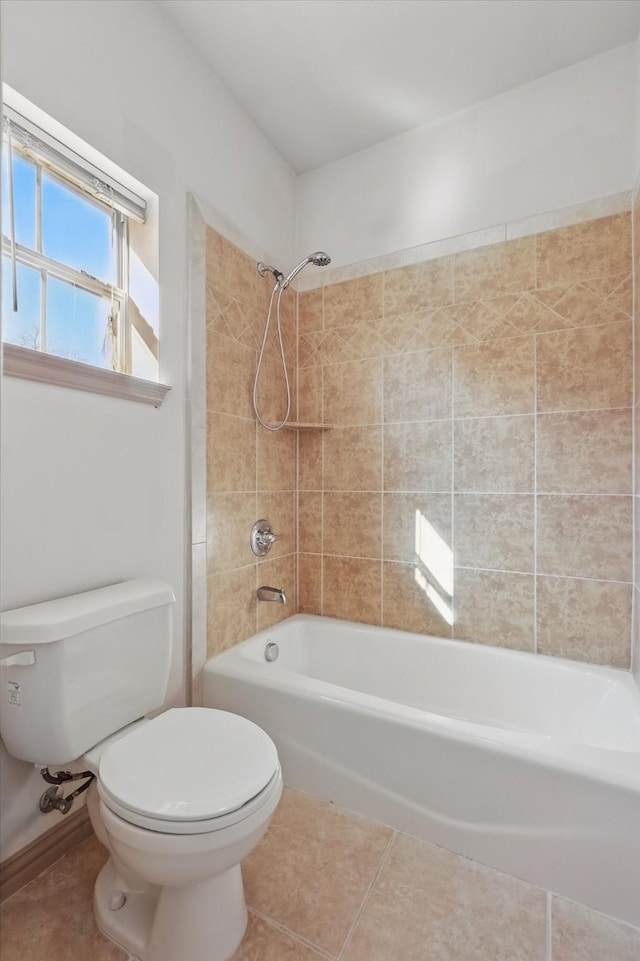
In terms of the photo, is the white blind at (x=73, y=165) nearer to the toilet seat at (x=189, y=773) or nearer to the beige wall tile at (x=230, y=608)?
the beige wall tile at (x=230, y=608)

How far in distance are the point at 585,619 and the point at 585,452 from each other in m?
0.64

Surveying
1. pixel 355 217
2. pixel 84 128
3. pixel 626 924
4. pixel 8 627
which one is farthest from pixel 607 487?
pixel 84 128

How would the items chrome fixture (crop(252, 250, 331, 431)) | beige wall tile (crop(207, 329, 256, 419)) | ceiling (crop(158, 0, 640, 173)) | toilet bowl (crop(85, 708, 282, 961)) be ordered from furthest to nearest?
chrome fixture (crop(252, 250, 331, 431)) → beige wall tile (crop(207, 329, 256, 419)) → ceiling (crop(158, 0, 640, 173)) → toilet bowl (crop(85, 708, 282, 961))

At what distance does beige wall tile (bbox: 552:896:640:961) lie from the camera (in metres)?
1.10

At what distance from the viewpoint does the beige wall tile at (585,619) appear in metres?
1.75

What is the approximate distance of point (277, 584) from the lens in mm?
2271

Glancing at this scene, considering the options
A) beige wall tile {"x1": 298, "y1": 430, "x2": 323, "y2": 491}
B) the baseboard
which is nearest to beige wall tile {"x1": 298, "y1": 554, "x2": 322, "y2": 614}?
beige wall tile {"x1": 298, "y1": 430, "x2": 323, "y2": 491}

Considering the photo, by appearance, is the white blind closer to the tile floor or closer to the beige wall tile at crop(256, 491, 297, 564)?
the beige wall tile at crop(256, 491, 297, 564)

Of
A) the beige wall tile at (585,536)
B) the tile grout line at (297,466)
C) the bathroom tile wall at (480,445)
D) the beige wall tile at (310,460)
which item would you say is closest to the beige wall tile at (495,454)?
the bathroom tile wall at (480,445)

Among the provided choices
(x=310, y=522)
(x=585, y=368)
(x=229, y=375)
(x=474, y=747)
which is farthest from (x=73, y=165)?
(x=474, y=747)

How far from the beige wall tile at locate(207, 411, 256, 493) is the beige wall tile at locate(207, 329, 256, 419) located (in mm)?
46

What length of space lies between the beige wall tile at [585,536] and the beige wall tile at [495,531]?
2.0 inches

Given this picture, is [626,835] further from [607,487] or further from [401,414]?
[401,414]

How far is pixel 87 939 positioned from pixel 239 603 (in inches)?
42.0
